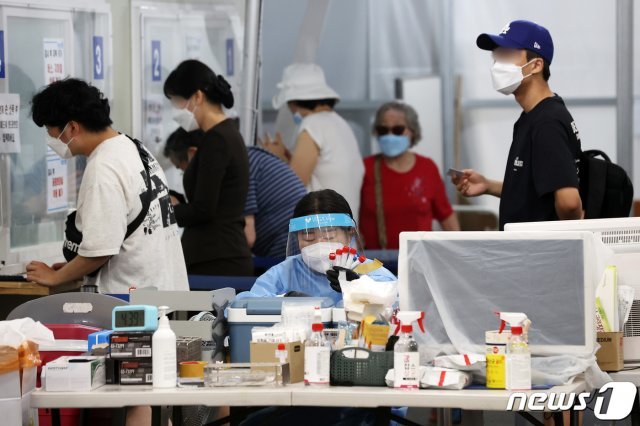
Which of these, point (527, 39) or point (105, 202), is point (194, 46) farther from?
point (527, 39)

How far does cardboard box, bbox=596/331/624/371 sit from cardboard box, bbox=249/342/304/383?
0.94 metres

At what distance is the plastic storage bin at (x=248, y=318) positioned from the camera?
11.3 ft

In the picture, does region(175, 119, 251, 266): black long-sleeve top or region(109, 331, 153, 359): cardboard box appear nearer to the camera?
region(109, 331, 153, 359): cardboard box

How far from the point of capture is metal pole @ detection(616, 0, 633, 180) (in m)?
8.20

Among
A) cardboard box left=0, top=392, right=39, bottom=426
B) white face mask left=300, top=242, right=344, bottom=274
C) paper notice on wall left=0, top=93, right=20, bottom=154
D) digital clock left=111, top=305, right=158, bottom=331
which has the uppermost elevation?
paper notice on wall left=0, top=93, right=20, bottom=154

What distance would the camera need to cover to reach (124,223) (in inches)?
169

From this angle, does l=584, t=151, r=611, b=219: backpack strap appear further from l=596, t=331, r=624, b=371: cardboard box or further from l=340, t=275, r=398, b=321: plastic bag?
l=340, t=275, r=398, b=321: plastic bag

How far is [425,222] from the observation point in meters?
7.16

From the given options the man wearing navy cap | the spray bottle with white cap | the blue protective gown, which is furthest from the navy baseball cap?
the spray bottle with white cap

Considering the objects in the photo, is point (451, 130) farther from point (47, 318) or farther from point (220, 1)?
point (47, 318)

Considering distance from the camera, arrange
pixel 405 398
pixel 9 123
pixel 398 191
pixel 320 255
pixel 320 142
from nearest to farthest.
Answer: pixel 405 398 < pixel 320 255 < pixel 9 123 < pixel 320 142 < pixel 398 191

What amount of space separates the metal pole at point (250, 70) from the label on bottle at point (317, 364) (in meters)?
3.81

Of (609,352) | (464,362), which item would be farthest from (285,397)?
(609,352)

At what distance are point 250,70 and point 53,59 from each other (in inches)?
67.2
